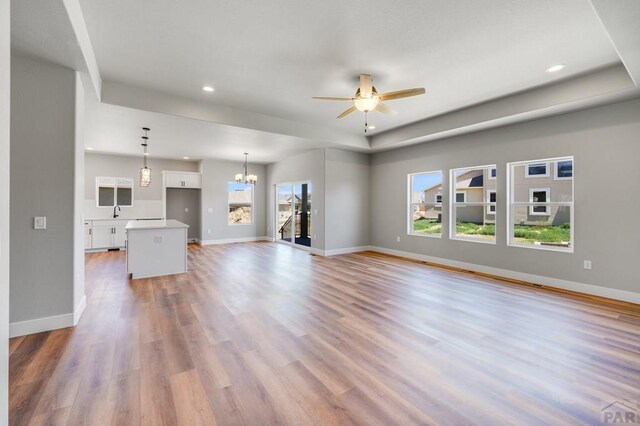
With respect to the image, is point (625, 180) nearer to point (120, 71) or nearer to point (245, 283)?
point (245, 283)

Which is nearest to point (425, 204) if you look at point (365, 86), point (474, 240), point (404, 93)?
point (474, 240)

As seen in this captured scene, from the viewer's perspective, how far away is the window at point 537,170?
4.62 m

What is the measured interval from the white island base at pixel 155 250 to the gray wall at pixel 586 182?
5.54 metres

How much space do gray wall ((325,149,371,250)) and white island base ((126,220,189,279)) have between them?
3.36m

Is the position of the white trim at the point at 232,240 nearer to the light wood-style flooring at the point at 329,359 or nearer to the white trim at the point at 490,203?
the light wood-style flooring at the point at 329,359

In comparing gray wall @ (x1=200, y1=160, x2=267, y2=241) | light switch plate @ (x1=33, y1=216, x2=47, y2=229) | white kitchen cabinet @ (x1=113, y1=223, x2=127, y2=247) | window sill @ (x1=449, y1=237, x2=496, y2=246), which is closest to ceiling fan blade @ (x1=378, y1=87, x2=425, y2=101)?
window sill @ (x1=449, y1=237, x2=496, y2=246)

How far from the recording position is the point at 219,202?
8.99 meters

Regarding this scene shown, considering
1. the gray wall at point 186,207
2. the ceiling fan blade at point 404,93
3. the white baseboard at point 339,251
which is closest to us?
the ceiling fan blade at point 404,93

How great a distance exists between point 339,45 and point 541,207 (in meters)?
4.31

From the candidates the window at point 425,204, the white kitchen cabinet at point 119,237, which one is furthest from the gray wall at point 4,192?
the white kitchen cabinet at point 119,237

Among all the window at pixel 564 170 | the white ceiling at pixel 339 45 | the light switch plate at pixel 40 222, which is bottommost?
the light switch plate at pixel 40 222

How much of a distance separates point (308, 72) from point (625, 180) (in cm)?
458

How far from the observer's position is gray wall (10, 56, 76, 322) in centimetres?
270

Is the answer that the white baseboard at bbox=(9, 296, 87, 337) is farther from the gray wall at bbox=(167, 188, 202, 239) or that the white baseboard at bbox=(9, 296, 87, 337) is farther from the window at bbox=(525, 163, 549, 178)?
the window at bbox=(525, 163, 549, 178)
